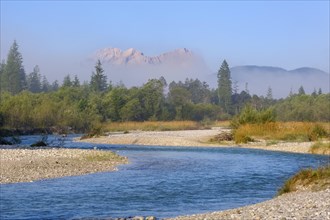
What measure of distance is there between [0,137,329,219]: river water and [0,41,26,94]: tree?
114m

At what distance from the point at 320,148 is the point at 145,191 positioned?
2279cm

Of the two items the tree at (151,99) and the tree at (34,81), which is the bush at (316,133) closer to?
the tree at (151,99)

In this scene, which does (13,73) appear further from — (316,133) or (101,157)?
(101,157)

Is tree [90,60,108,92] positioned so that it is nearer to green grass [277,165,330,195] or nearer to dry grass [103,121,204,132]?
dry grass [103,121,204,132]

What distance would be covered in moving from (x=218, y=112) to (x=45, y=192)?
281ft

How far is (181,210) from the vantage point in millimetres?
15156

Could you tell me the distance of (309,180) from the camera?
17.7m

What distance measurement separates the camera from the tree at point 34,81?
163 m

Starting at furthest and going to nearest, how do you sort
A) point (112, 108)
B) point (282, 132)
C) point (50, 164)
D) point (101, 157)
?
point (112, 108) → point (282, 132) → point (101, 157) → point (50, 164)

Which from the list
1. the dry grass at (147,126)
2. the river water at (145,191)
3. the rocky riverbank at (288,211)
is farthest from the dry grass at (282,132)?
the rocky riverbank at (288,211)

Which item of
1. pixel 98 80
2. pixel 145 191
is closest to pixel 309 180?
pixel 145 191

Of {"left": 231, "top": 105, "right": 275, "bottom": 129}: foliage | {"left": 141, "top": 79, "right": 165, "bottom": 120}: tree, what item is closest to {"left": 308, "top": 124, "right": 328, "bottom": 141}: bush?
{"left": 231, "top": 105, "right": 275, "bottom": 129}: foliage

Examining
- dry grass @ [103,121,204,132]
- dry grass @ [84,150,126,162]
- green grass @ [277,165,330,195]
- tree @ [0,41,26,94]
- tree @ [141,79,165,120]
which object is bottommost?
green grass @ [277,165,330,195]

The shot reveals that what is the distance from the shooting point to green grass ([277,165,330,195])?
17172 mm
